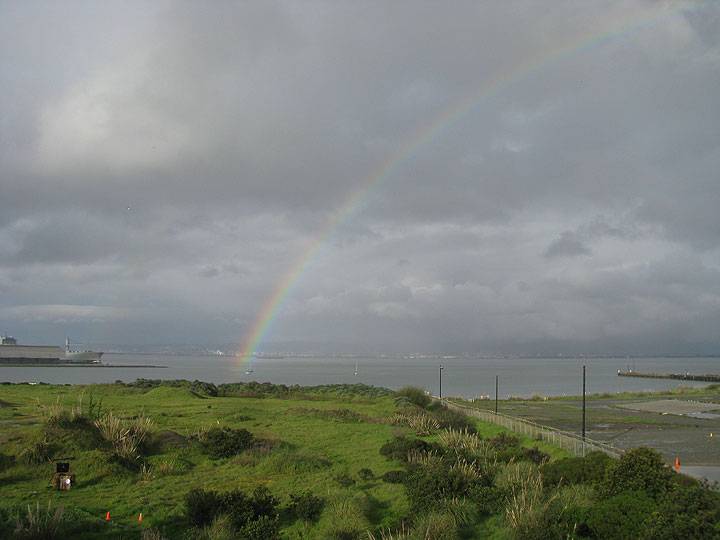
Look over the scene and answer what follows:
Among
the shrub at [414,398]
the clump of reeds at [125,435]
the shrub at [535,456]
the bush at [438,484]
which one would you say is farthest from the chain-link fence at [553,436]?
the clump of reeds at [125,435]

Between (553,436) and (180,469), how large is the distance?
17914mm

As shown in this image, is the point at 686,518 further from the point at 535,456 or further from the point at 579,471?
the point at 535,456

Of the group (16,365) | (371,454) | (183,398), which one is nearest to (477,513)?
(371,454)

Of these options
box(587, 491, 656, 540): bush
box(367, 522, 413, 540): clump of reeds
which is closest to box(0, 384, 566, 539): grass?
box(367, 522, 413, 540): clump of reeds

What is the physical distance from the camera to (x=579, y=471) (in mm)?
20234

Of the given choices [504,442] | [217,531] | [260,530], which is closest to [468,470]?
[260,530]

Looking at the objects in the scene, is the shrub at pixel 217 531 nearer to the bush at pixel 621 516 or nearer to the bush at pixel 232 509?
the bush at pixel 232 509

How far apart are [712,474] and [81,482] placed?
24556mm

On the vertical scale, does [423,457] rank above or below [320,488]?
above

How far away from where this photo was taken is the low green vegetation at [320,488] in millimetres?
14633

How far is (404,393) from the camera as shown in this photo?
56.1m

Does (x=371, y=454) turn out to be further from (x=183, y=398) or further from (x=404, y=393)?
(x=404, y=393)

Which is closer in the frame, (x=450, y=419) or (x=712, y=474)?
(x=712, y=474)

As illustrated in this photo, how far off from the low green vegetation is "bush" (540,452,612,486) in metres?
0.06
